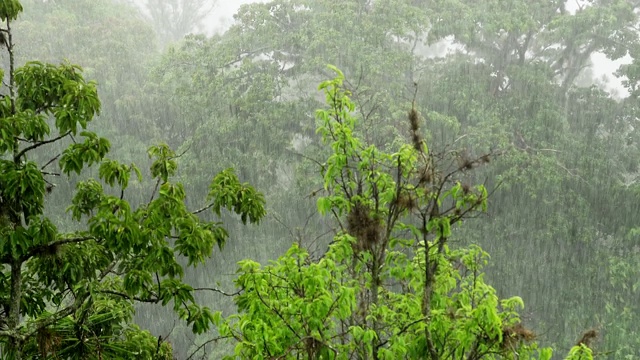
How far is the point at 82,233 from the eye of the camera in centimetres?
403

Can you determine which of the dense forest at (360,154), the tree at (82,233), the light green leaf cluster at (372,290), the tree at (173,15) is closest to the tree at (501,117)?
the dense forest at (360,154)

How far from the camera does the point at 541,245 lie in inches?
521

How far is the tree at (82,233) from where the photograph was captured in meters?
3.66

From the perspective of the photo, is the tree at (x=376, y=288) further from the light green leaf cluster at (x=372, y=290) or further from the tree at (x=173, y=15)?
the tree at (x=173, y=15)

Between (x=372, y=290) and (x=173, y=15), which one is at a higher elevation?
(x=173, y=15)

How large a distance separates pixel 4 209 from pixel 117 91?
13.0m

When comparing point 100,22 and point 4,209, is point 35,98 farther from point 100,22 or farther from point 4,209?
point 100,22

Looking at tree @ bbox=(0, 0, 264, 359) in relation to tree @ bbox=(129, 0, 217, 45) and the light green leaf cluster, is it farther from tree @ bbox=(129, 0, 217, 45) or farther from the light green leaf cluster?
tree @ bbox=(129, 0, 217, 45)

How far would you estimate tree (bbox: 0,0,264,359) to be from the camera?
12.0 ft

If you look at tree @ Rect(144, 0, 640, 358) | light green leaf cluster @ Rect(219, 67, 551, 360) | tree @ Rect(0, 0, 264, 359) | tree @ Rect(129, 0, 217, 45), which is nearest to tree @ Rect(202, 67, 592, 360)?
light green leaf cluster @ Rect(219, 67, 551, 360)

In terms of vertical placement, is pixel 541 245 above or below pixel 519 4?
below

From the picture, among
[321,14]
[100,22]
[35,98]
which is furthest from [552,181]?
[100,22]

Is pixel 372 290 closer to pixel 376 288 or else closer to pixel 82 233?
pixel 376 288

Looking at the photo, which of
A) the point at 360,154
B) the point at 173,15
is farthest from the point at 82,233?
the point at 173,15
